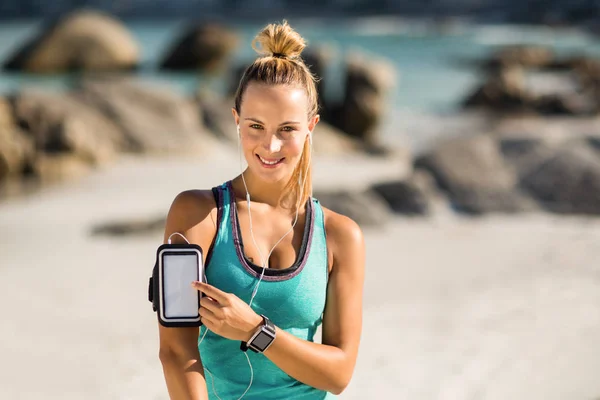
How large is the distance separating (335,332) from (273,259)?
0.83 ft

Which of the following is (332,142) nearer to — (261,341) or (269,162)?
(269,162)

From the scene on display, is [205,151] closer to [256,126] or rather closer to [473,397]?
[473,397]

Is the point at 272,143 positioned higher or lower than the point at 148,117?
lower

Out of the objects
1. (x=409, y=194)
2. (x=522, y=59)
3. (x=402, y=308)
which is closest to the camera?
(x=402, y=308)

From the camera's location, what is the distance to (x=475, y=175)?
26.7 feet

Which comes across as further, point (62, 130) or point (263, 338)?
point (62, 130)

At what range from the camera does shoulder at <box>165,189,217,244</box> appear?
6.63 feet

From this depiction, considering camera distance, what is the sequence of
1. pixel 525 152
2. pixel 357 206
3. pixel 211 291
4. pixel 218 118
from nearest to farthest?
pixel 211 291 < pixel 357 206 < pixel 525 152 < pixel 218 118

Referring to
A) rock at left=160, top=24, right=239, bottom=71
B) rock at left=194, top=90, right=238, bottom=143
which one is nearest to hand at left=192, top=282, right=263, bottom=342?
rock at left=194, top=90, right=238, bottom=143

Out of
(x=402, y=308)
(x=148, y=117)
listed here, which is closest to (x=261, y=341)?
(x=402, y=308)

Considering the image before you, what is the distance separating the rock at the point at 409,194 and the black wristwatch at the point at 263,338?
602 centimetres

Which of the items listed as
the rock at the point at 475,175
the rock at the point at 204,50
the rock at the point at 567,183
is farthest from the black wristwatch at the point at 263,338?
the rock at the point at 204,50

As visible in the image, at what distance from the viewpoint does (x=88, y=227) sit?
7.81m

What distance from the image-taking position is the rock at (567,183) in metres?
7.88
